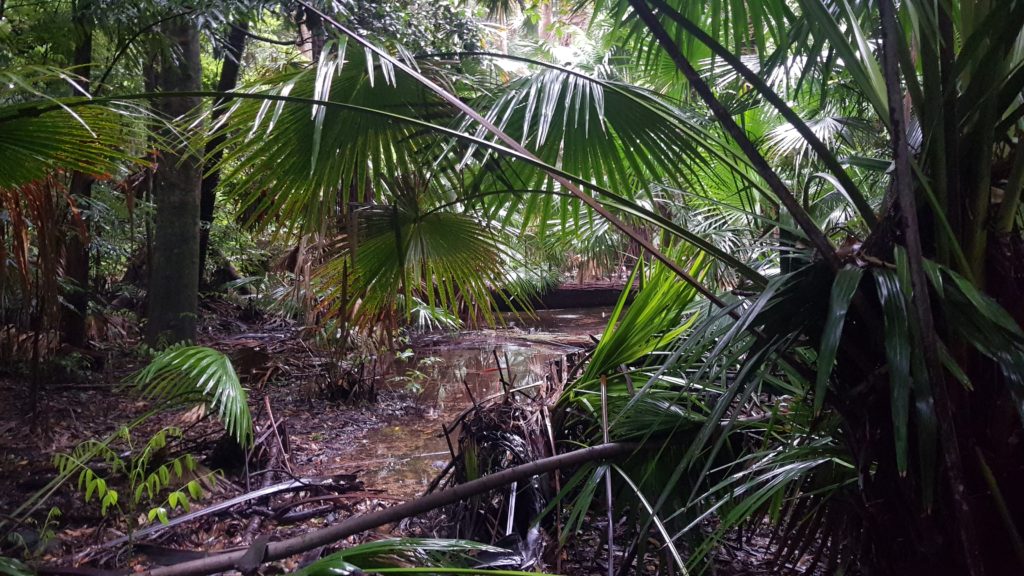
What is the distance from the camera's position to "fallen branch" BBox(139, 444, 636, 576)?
4.99 feet

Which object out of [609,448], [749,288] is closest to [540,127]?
[749,288]

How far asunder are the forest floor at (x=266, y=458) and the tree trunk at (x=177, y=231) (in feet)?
1.44

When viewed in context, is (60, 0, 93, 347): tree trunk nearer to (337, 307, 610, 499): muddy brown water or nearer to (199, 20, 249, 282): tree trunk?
(199, 20, 249, 282): tree trunk

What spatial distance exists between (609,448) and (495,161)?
0.96 meters

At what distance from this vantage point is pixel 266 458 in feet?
11.0

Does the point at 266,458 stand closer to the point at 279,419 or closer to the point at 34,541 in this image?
the point at 279,419

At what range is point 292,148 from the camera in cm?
236

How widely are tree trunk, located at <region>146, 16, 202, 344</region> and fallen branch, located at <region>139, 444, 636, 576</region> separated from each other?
3451 millimetres

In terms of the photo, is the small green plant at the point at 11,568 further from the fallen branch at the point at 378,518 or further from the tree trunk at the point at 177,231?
the tree trunk at the point at 177,231

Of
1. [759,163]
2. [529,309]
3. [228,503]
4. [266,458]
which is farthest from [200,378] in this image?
[759,163]

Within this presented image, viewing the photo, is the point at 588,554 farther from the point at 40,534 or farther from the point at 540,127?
the point at 40,534

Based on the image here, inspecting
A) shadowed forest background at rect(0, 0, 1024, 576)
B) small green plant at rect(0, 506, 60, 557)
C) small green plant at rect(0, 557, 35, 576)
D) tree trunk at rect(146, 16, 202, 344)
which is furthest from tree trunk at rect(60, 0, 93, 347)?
small green plant at rect(0, 557, 35, 576)

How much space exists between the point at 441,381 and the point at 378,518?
161 inches

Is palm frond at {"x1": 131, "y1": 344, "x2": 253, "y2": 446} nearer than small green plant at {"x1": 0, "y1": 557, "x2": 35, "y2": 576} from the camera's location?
No
